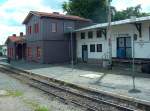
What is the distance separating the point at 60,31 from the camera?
39062 millimetres

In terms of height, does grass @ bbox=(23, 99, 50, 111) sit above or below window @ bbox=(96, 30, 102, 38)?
below

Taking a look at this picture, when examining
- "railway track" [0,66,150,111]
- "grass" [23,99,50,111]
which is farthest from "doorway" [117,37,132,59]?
"grass" [23,99,50,111]

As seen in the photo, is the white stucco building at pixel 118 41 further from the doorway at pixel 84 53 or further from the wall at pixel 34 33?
the wall at pixel 34 33

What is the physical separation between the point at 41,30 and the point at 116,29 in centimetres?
1169

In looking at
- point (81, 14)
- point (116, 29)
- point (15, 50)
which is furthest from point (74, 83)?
point (81, 14)

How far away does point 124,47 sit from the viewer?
28.8 meters

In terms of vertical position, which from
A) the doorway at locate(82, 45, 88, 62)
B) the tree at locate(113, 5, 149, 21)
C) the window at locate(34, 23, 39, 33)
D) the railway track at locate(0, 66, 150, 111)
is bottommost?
the railway track at locate(0, 66, 150, 111)

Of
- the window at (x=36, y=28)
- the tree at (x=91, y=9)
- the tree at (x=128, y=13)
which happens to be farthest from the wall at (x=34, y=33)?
the tree at (x=128, y=13)

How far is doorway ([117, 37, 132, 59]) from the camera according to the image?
28.3 metres

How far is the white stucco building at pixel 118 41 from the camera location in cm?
2567

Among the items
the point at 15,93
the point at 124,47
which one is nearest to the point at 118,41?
the point at 124,47

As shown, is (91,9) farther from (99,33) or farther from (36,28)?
(99,33)

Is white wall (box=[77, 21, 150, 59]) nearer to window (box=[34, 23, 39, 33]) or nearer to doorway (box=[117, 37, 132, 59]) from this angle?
doorway (box=[117, 37, 132, 59])

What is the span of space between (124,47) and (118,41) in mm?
1041
